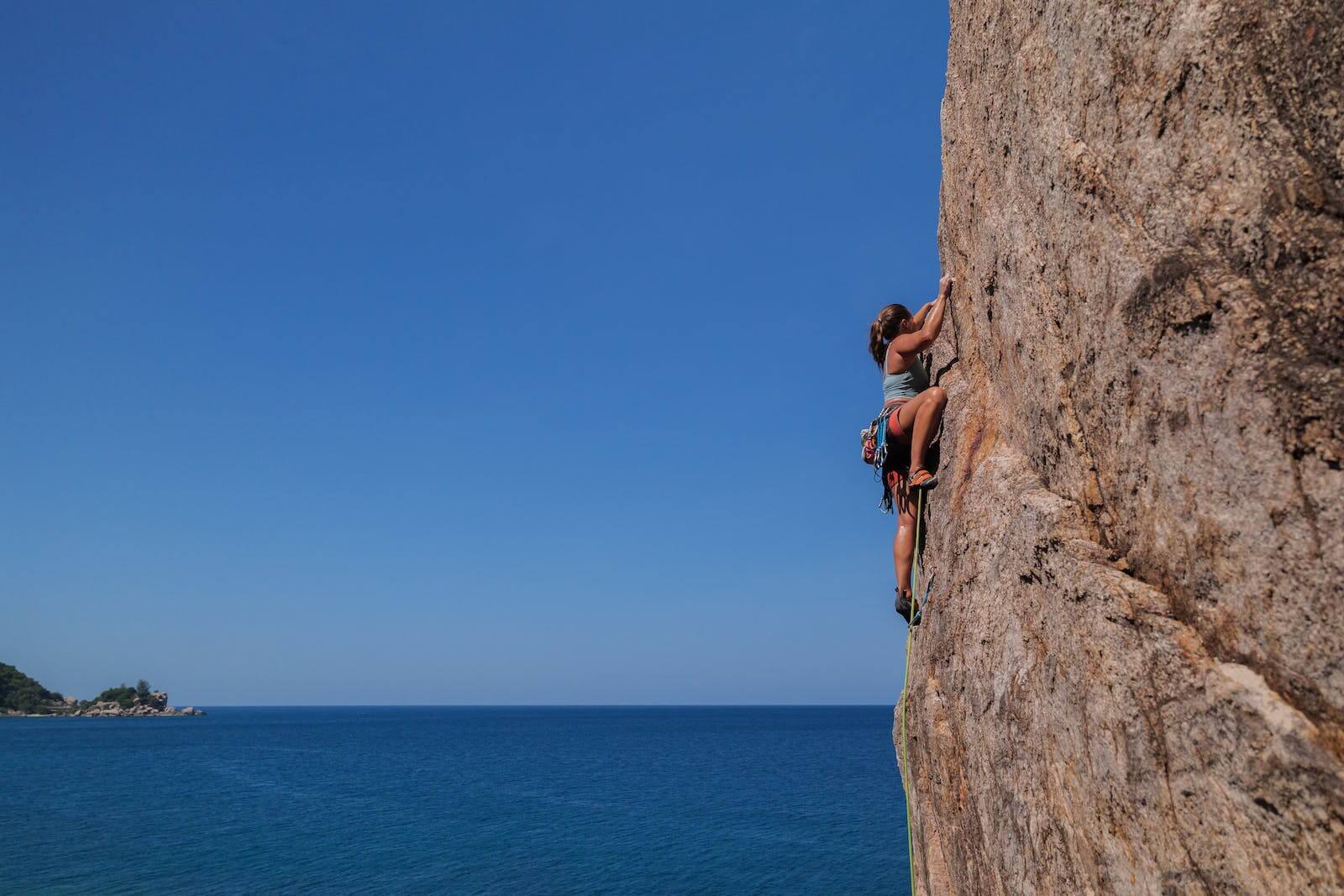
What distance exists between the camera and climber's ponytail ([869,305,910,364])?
895cm

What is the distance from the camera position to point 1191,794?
→ 429 centimetres

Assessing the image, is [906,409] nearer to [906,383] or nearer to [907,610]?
[906,383]

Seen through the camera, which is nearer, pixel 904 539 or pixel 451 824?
pixel 904 539

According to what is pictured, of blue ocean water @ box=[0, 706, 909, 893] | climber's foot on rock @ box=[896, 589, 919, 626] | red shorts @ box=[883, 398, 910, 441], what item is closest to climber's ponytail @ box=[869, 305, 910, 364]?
red shorts @ box=[883, 398, 910, 441]

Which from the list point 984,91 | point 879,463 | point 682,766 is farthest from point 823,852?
point 682,766

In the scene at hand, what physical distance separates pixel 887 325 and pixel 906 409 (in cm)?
105

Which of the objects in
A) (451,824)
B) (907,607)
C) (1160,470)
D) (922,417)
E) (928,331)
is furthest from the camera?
(451,824)

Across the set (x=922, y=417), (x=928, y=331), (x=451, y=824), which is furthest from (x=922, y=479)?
(x=451, y=824)

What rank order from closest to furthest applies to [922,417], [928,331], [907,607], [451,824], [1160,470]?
[1160,470] → [922,417] → [928,331] → [907,607] → [451,824]

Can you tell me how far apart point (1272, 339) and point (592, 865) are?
39.0m

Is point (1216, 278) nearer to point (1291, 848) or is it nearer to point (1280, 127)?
point (1280, 127)

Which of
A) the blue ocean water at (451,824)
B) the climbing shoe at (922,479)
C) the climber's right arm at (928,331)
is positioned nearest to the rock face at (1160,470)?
the climbing shoe at (922,479)

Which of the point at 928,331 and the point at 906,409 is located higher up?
the point at 928,331

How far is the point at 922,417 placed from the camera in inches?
327
